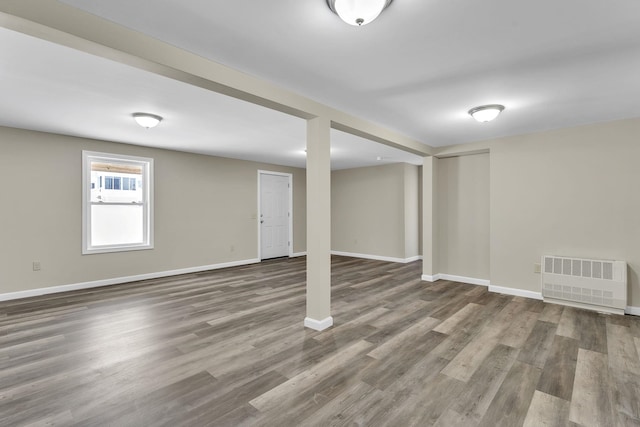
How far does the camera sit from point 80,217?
4793mm

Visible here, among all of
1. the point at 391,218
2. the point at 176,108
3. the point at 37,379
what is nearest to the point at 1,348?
the point at 37,379

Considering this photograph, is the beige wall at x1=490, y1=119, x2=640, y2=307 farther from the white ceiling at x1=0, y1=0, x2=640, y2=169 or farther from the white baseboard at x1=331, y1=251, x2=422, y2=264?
the white baseboard at x1=331, y1=251, x2=422, y2=264

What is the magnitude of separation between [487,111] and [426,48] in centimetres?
150

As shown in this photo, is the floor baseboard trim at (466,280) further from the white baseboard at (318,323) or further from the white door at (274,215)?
the white door at (274,215)

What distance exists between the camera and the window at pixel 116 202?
4.89 m

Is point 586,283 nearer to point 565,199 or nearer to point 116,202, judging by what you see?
point 565,199

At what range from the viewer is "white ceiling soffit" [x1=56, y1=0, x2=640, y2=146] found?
170 centimetres

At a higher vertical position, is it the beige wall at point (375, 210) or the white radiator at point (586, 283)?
the beige wall at point (375, 210)

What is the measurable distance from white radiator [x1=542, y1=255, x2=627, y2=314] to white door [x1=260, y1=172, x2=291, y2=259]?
18.2 ft

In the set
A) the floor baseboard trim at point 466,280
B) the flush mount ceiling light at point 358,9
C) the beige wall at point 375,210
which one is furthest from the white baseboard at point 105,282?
the flush mount ceiling light at point 358,9

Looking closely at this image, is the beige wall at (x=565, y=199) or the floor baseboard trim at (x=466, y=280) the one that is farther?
the floor baseboard trim at (x=466, y=280)

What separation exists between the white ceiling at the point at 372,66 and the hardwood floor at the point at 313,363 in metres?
2.34

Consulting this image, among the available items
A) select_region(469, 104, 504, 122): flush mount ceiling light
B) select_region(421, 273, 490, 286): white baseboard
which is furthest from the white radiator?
select_region(469, 104, 504, 122): flush mount ceiling light

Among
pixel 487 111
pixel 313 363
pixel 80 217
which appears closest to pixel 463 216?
pixel 487 111
